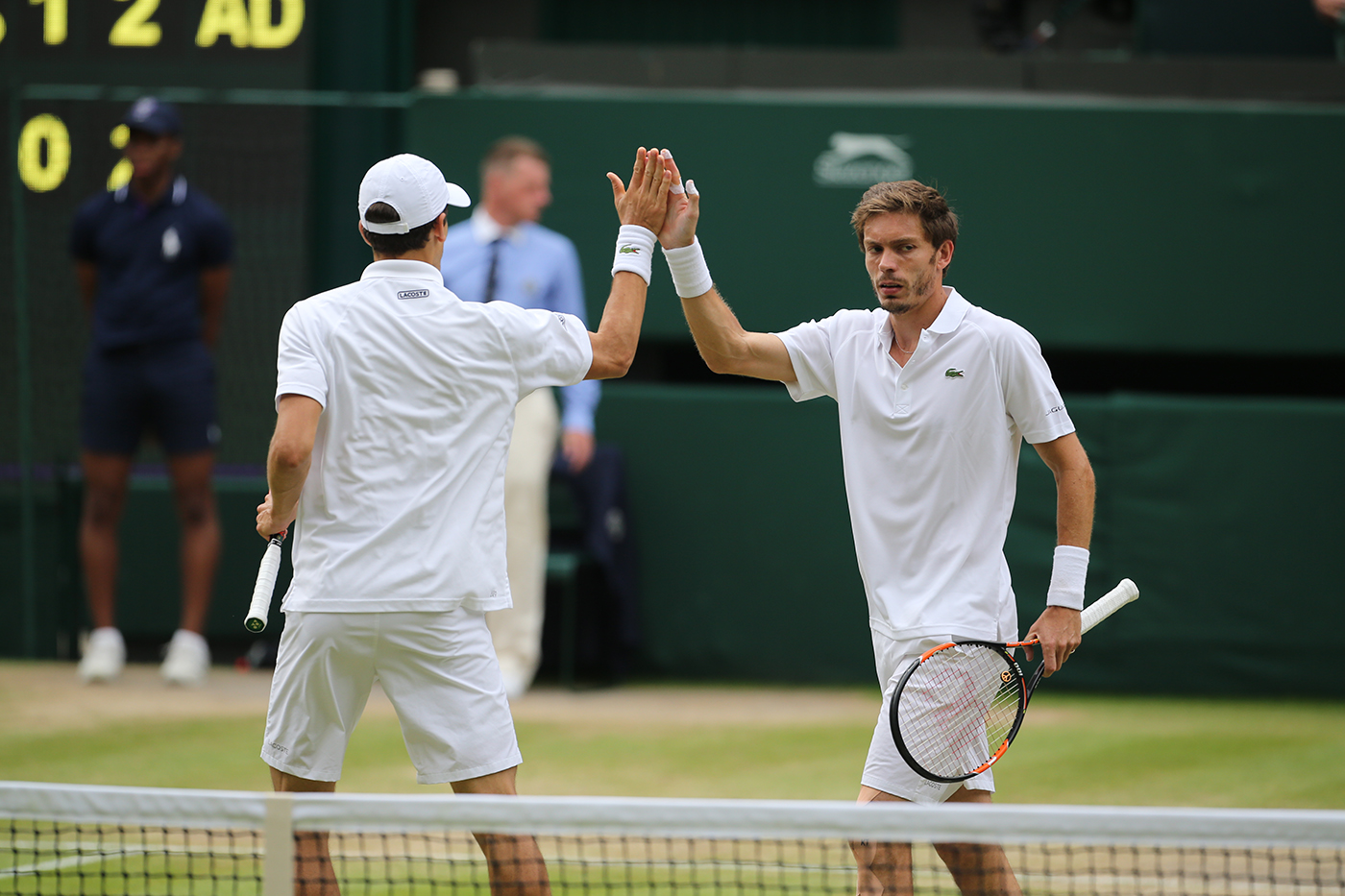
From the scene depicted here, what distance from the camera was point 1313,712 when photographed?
663 centimetres

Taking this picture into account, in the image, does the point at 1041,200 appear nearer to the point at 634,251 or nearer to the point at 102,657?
the point at 634,251

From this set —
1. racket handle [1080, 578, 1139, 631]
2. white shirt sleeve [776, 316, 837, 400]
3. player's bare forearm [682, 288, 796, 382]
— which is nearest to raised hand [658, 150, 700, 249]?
player's bare forearm [682, 288, 796, 382]

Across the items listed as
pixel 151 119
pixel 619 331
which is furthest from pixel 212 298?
pixel 619 331

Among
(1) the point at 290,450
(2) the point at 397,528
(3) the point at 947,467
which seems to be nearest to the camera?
(1) the point at 290,450

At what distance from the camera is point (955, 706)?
3119 millimetres

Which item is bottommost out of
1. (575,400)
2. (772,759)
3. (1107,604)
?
(772,759)

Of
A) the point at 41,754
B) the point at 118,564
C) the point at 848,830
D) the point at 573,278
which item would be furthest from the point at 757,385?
the point at 848,830

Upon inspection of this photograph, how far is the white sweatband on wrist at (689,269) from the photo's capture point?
3492 millimetres

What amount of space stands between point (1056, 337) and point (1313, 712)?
1.99m

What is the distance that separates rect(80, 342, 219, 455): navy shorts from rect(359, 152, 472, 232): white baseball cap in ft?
12.5

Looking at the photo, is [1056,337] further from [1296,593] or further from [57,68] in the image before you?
[57,68]

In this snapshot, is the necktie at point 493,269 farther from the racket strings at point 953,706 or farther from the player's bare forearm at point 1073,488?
the racket strings at point 953,706

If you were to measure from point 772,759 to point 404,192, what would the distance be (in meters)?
3.12

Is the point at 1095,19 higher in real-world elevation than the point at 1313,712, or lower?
higher
